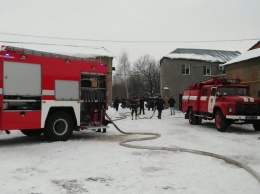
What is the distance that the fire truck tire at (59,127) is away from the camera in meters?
11.0

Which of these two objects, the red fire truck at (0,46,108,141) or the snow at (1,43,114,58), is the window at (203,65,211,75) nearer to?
the snow at (1,43,114,58)

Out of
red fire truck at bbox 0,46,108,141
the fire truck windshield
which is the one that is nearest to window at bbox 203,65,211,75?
the fire truck windshield

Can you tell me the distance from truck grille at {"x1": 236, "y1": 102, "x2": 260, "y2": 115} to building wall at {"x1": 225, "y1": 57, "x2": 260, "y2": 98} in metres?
9.45

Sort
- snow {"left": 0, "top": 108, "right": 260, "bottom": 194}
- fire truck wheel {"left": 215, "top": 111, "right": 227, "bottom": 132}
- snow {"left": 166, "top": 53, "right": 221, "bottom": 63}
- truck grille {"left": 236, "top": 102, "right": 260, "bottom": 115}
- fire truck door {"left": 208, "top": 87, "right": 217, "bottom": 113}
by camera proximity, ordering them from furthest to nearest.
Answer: snow {"left": 166, "top": 53, "right": 221, "bottom": 63} → fire truck door {"left": 208, "top": 87, "right": 217, "bottom": 113} → fire truck wheel {"left": 215, "top": 111, "right": 227, "bottom": 132} → truck grille {"left": 236, "top": 102, "right": 260, "bottom": 115} → snow {"left": 0, "top": 108, "right": 260, "bottom": 194}

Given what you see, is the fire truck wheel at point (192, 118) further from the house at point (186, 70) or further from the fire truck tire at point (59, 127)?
the house at point (186, 70)

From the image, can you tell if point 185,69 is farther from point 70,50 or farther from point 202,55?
point 70,50

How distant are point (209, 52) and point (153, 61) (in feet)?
125

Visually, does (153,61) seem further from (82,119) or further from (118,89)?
(82,119)

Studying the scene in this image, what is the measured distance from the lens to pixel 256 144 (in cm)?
A: 1098

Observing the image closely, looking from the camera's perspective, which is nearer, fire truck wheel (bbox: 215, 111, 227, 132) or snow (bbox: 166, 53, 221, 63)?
fire truck wheel (bbox: 215, 111, 227, 132)

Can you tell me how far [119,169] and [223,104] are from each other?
9065 mm

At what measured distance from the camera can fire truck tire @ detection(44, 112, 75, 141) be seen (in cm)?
1101

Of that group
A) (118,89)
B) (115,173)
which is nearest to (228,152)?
(115,173)

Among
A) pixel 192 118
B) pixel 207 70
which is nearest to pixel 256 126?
pixel 192 118
